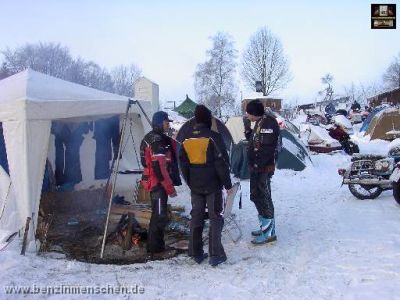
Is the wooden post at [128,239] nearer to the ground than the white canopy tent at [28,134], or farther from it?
nearer to the ground

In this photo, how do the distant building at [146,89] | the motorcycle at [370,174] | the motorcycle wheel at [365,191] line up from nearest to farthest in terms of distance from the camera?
1. the motorcycle at [370,174]
2. the motorcycle wheel at [365,191]
3. the distant building at [146,89]

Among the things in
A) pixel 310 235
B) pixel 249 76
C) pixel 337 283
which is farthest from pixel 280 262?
pixel 249 76

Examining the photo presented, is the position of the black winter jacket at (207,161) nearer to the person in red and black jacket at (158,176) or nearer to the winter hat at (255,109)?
the person in red and black jacket at (158,176)

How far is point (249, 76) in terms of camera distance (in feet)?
158

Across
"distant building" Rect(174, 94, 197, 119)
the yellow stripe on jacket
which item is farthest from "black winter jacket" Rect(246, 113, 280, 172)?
"distant building" Rect(174, 94, 197, 119)

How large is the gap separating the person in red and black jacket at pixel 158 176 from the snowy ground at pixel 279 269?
474 millimetres

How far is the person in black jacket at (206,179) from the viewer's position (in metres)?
5.45

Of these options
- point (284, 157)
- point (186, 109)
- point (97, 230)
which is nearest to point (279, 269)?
point (97, 230)

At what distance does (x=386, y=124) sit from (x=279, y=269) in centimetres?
1793

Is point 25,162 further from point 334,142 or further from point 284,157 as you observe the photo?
point 334,142

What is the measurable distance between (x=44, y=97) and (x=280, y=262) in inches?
160

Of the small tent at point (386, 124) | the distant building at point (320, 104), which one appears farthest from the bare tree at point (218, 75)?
the small tent at point (386, 124)

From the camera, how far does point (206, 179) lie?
546cm

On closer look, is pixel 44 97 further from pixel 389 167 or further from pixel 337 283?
pixel 389 167
